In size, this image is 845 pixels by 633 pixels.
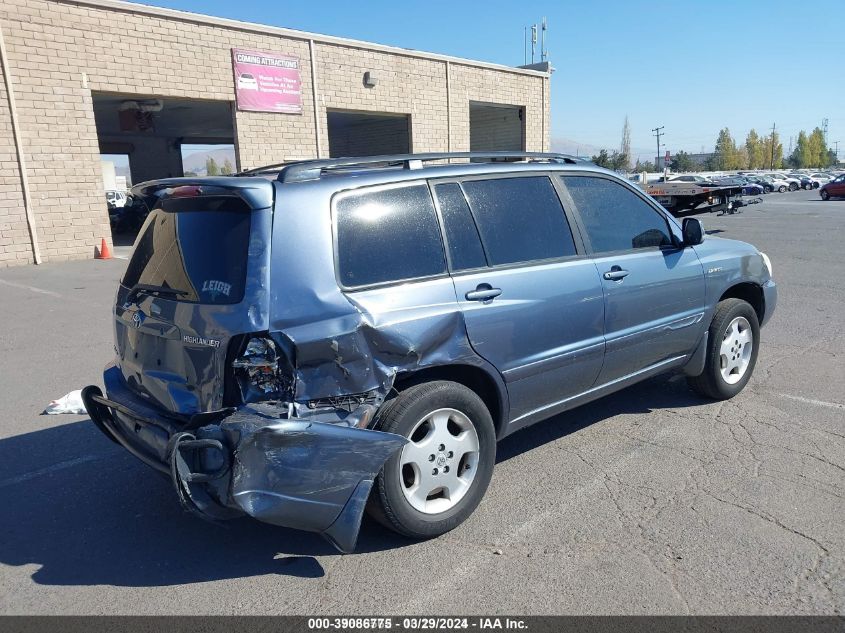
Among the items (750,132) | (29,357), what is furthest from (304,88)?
(750,132)

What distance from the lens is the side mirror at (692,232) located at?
15.9ft

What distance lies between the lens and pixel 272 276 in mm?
3055

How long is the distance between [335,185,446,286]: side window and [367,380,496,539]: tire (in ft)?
1.99

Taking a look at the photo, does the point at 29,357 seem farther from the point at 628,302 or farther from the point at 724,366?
the point at 724,366

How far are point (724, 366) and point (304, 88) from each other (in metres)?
16.8

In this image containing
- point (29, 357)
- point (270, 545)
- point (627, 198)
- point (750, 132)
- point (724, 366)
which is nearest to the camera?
point (270, 545)

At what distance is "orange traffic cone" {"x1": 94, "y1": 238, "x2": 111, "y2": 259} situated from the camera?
16.3 meters

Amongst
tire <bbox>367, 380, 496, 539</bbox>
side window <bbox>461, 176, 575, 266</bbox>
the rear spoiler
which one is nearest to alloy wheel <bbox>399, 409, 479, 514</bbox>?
tire <bbox>367, 380, 496, 539</bbox>

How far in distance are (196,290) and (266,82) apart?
659 inches

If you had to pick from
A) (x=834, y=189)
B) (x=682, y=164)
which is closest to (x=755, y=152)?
(x=682, y=164)

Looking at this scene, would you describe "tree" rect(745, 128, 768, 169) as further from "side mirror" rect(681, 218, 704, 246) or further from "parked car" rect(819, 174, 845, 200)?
"side mirror" rect(681, 218, 704, 246)

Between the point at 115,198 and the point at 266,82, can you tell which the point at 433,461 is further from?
the point at 115,198

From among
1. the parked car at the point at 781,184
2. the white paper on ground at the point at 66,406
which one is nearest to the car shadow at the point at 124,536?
the white paper on ground at the point at 66,406

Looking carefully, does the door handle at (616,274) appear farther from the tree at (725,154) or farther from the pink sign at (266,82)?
the tree at (725,154)
